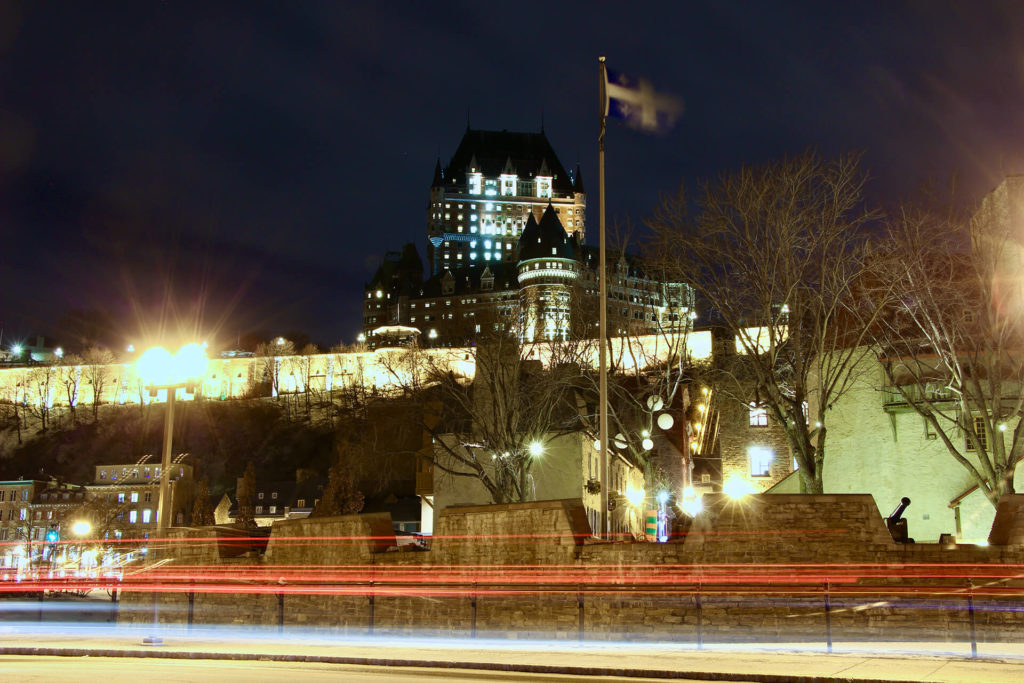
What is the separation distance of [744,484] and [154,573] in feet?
99.0

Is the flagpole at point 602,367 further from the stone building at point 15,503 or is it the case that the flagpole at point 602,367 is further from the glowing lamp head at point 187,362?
the stone building at point 15,503

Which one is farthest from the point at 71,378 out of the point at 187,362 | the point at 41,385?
the point at 187,362

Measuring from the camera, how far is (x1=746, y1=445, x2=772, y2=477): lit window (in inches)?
1718

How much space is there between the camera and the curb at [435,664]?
35.9ft

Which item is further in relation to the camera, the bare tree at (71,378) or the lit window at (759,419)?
the bare tree at (71,378)

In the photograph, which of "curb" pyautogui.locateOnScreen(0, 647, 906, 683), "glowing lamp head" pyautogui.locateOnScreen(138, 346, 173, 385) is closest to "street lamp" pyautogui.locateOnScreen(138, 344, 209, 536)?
"glowing lamp head" pyautogui.locateOnScreen(138, 346, 173, 385)

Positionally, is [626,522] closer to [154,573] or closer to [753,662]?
[154,573]

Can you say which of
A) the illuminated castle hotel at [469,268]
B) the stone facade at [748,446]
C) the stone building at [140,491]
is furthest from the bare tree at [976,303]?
the illuminated castle hotel at [469,268]

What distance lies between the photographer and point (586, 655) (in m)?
13.4

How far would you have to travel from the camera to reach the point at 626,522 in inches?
1767

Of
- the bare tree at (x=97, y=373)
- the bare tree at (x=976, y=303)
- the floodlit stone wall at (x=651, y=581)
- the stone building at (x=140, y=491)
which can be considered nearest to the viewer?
the floodlit stone wall at (x=651, y=581)

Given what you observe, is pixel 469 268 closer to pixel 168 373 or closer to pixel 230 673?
pixel 168 373

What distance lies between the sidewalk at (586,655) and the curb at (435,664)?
0.01 m

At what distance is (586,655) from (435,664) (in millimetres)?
2242
